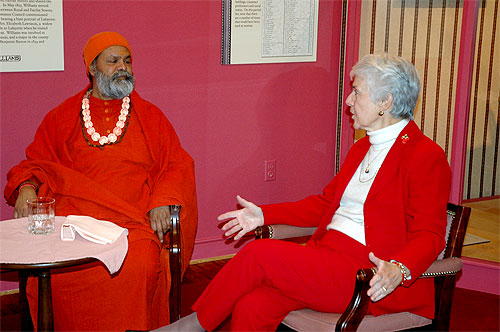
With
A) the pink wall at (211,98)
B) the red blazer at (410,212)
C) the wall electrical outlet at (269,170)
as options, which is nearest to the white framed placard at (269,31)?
the pink wall at (211,98)

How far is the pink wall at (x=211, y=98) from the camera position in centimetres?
393

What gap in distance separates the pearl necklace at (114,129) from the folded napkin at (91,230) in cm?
69

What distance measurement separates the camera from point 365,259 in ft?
9.12

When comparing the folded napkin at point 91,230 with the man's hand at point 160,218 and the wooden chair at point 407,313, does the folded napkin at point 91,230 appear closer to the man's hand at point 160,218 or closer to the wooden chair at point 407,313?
the man's hand at point 160,218

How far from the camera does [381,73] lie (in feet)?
9.39

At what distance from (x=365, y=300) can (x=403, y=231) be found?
17.5 inches

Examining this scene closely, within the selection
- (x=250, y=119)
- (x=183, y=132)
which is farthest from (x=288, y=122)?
(x=183, y=132)

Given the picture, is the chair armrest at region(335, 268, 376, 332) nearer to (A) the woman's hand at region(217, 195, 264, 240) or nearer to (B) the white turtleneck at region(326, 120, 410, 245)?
(B) the white turtleneck at region(326, 120, 410, 245)

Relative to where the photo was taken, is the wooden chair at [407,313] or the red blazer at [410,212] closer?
the wooden chair at [407,313]

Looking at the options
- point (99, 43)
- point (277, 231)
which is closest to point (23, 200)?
point (99, 43)

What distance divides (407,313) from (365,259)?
270 mm

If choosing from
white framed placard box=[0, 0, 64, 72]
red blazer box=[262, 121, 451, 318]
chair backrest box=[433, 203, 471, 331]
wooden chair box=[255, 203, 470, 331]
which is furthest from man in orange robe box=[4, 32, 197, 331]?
chair backrest box=[433, 203, 471, 331]

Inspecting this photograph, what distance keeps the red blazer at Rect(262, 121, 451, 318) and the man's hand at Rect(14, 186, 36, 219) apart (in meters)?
1.59

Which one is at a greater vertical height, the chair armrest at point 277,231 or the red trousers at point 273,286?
the chair armrest at point 277,231
